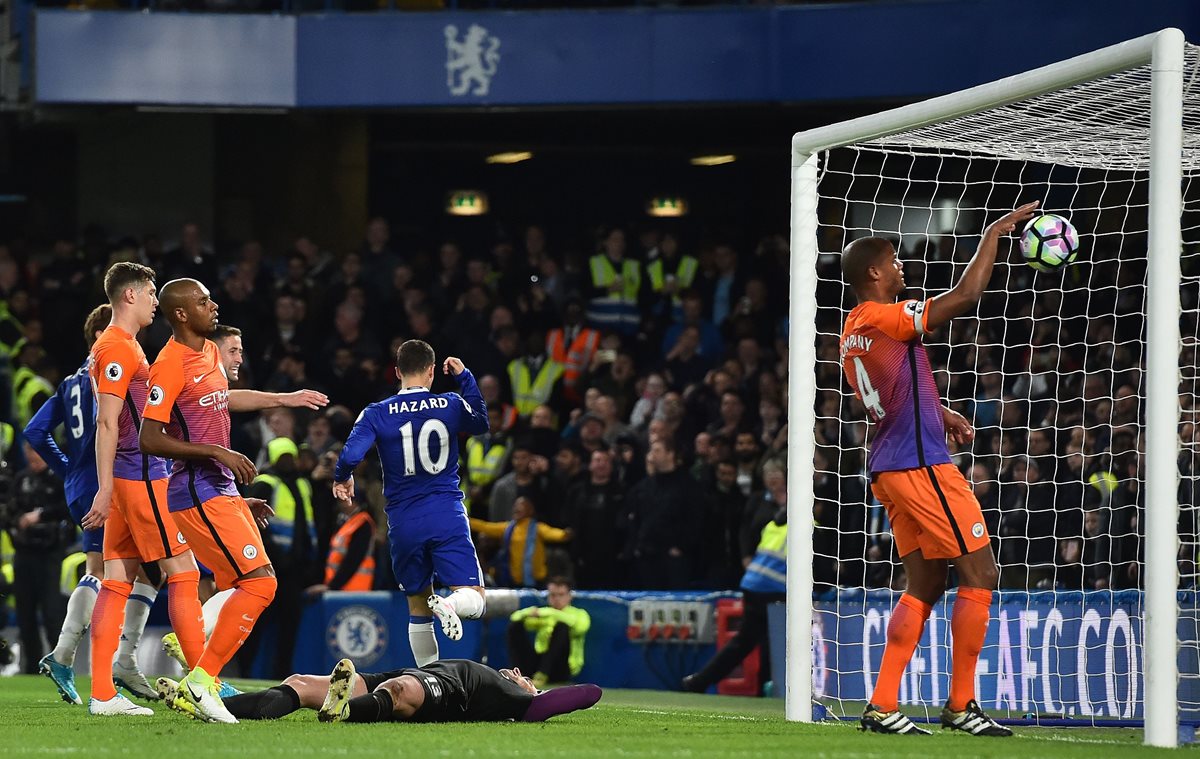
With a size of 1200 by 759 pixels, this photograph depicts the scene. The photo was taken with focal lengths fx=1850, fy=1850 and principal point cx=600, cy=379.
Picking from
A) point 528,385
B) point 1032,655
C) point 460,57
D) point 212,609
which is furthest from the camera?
point 460,57

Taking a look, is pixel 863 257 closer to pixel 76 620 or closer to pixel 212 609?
pixel 76 620

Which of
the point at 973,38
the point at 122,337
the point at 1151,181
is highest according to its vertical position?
the point at 973,38

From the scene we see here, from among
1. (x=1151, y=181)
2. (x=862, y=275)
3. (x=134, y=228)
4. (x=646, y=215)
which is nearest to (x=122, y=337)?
(x=862, y=275)

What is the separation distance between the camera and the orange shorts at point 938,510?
7.63m

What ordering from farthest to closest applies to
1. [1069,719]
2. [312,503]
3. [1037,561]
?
[312,503], [1037,561], [1069,719]

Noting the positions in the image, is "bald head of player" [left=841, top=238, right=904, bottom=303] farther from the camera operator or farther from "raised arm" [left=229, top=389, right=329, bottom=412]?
the camera operator

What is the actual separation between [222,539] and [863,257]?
9.76 ft

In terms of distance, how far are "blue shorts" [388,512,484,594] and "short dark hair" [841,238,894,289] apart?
2.46 m

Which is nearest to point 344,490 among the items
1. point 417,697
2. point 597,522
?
point 417,697

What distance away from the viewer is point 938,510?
764 cm

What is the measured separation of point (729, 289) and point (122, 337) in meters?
10.8

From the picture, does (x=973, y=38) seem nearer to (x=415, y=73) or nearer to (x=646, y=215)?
(x=415, y=73)

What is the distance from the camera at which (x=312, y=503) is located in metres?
14.1

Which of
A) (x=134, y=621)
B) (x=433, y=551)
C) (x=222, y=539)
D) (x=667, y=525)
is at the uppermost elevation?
(x=222, y=539)
